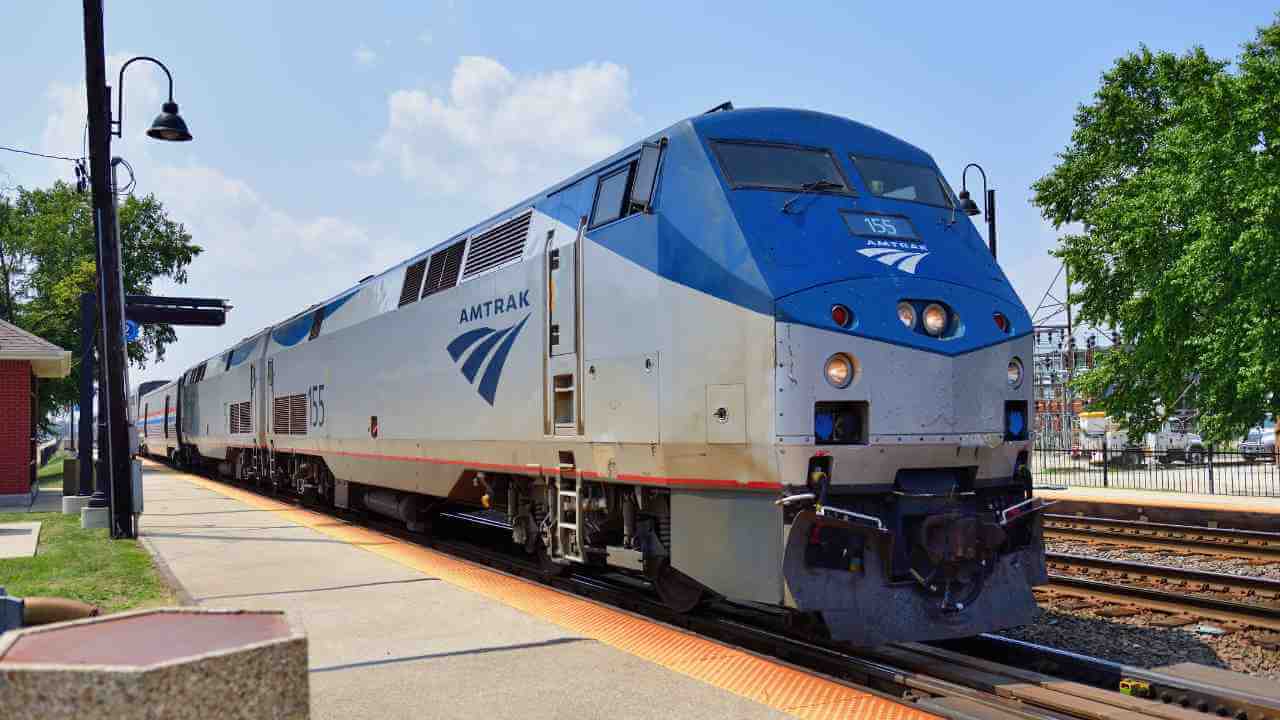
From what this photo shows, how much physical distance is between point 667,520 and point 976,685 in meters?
2.45

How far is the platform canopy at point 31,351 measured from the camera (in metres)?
22.1

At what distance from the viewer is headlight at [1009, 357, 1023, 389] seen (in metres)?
7.36

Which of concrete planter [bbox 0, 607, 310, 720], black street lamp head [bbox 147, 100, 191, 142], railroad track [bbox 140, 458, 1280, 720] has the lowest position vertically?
railroad track [bbox 140, 458, 1280, 720]

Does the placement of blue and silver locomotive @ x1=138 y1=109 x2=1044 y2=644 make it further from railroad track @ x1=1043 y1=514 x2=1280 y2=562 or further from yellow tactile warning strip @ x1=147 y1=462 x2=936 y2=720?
railroad track @ x1=1043 y1=514 x2=1280 y2=562

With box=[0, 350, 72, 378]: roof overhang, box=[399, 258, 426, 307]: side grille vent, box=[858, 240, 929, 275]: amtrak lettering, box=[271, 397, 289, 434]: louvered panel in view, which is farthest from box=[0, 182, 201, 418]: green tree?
box=[858, 240, 929, 275]: amtrak lettering

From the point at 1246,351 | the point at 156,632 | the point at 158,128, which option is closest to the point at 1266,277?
the point at 1246,351

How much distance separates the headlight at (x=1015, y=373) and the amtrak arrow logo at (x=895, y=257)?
3.29ft

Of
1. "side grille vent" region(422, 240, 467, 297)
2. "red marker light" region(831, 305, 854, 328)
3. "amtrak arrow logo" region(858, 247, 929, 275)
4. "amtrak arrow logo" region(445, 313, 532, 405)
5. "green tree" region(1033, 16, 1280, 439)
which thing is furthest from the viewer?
"green tree" region(1033, 16, 1280, 439)

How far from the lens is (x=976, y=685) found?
20.5 ft

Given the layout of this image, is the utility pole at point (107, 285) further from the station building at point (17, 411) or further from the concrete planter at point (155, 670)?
the concrete planter at point (155, 670)

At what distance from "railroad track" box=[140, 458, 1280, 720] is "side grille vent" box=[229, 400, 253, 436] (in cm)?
1553

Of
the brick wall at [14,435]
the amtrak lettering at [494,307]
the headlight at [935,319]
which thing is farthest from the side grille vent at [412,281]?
the brick wall at [14,435]

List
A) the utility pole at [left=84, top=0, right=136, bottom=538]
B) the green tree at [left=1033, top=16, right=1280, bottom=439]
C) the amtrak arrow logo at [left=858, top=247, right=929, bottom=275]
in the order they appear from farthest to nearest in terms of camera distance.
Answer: the green tree at [left=1033, top=16, right=1280, bottom=439], the utility pole at [left=84, top=0, right=136, bottom=538], the amtrak arrow logo at [left=858, top=247, right=929, bottom=275]

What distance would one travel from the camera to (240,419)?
2295cm
